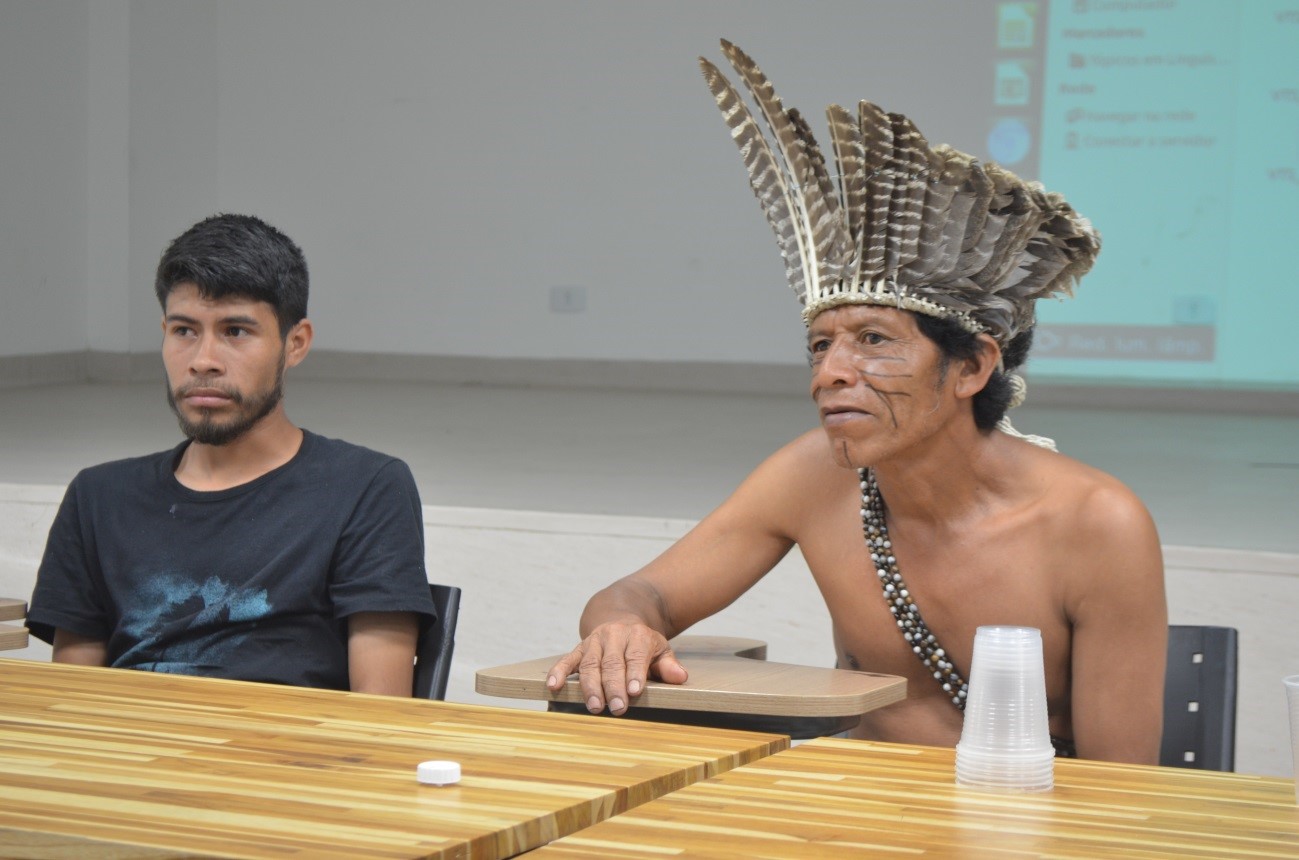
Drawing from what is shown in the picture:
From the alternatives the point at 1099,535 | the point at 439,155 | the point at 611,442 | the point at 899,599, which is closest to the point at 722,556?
the point at 899,599

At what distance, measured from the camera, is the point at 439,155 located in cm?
1000

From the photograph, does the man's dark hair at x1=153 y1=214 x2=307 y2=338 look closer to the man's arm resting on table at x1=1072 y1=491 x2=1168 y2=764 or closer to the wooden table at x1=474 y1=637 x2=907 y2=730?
the wooden table at x1=474 y1=637 x2=907 y2=730

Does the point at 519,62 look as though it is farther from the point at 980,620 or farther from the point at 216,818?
the point at 216,818

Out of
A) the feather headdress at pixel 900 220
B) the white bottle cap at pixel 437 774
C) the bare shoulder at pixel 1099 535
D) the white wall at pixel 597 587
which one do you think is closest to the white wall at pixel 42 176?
the white wall at pixel 597 587

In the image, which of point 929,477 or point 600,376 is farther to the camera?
point 600,376

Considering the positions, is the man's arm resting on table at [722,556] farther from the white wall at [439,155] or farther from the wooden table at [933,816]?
the white wall at [439,155]

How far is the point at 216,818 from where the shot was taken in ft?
4.16

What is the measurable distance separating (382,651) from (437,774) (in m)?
0.97

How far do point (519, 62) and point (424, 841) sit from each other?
8.97 meters

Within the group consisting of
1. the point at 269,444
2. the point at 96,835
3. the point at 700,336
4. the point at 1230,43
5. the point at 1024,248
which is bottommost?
the point at 96,835

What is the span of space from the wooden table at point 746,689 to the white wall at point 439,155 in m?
7.38

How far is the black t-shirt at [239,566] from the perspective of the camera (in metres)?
2.34

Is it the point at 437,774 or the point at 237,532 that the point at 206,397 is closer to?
the point at 237,532

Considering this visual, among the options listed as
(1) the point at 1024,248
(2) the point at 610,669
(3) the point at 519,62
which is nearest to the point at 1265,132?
(3) the point at 519,62
